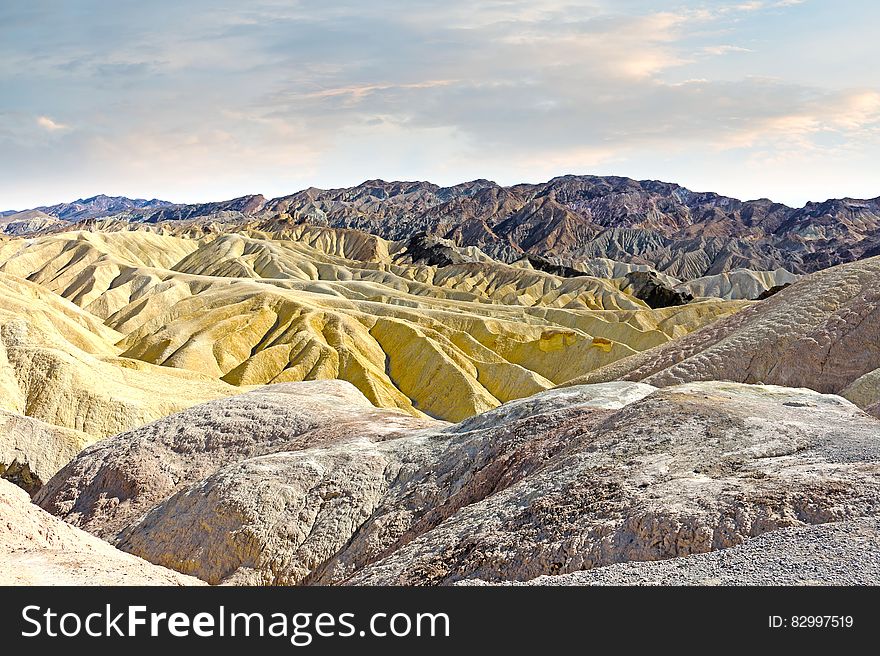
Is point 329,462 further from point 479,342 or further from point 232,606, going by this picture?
point 479,342

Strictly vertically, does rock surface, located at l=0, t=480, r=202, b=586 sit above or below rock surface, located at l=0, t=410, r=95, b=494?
above

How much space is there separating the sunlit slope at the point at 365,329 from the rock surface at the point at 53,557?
147 ft

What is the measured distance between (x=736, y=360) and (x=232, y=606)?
2008 cm

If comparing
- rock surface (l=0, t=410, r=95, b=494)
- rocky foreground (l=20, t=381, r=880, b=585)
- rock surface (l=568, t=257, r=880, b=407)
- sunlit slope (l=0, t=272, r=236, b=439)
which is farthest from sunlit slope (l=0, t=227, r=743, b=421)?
rock surface (l=568, t=257, r=880, b=407)

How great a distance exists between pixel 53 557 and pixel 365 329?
69017 mm

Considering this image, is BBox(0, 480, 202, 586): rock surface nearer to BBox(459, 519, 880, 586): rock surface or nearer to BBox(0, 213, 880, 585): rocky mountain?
BBox(0, 213, 880, 585): rocky mountain

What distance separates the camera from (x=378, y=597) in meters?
8.21

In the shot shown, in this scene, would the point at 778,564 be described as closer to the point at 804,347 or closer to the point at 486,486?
the point at 486,486

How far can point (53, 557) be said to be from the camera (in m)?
12.2

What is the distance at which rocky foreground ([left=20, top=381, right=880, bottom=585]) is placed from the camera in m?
10.8

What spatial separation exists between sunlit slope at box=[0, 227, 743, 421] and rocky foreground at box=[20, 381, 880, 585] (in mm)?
36213

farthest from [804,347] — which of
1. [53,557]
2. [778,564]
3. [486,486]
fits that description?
[53,557]

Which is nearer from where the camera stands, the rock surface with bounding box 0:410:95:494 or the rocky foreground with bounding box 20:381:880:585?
the rocky foreground with bounding box 20:381:880:585

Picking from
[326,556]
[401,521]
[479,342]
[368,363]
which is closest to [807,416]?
[401,521]
